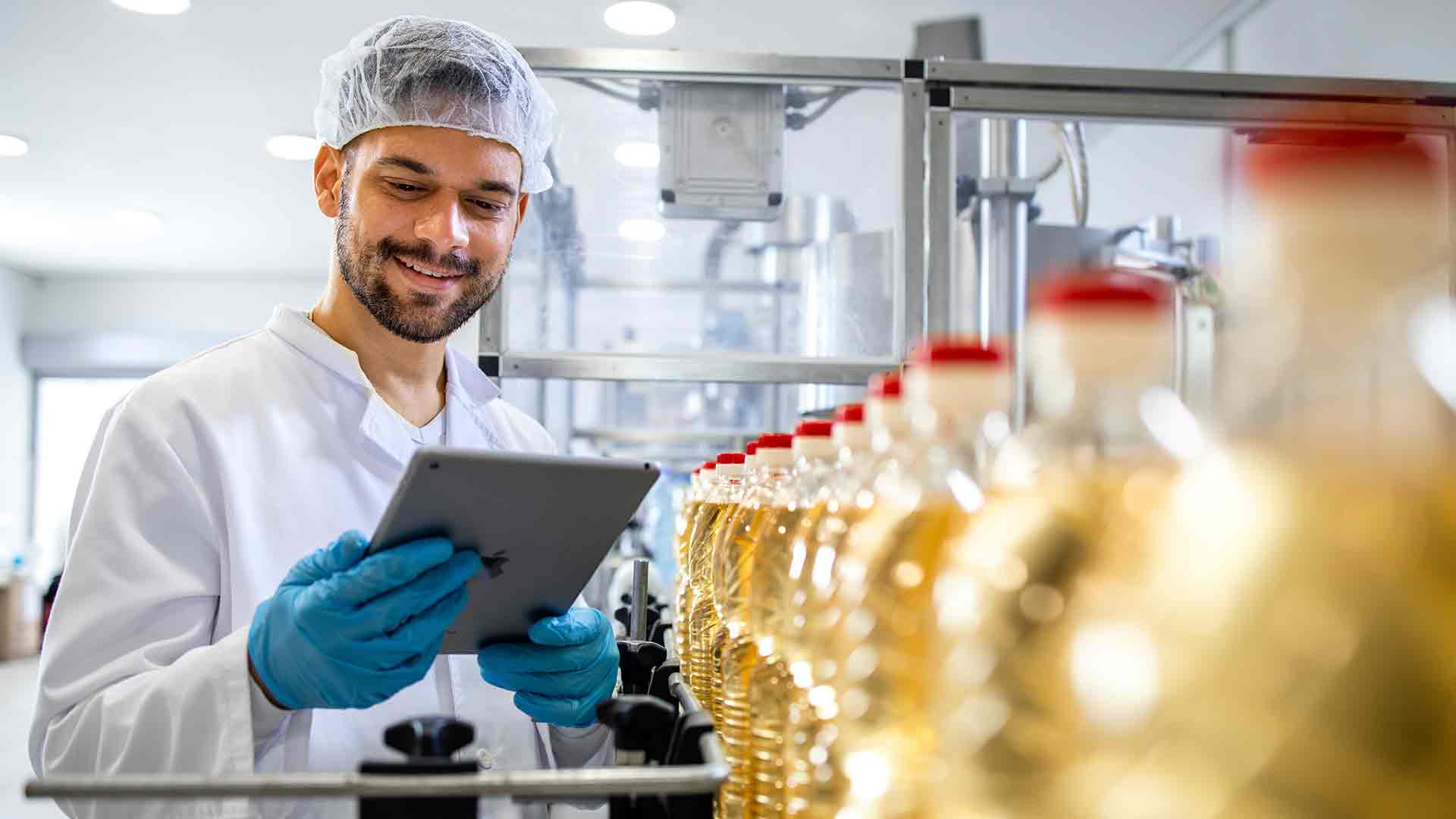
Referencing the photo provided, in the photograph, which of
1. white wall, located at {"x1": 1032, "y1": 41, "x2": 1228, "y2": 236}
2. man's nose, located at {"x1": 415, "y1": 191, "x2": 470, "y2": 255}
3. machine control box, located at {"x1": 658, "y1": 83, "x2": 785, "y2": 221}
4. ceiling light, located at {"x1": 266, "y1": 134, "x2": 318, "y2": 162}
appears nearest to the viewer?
man's nose, located at {"x1": 415, "y1": 191, "x2": 470, "y2": 255}

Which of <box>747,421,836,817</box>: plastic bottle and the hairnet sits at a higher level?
the hairnet

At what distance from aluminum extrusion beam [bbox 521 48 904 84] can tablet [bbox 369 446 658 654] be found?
94 centimetres

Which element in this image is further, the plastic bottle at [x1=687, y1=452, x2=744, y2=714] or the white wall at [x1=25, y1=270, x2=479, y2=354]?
the white wall at [x1=25, y1=270, x2=479, y2=354]

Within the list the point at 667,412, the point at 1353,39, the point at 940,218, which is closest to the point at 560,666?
the point at 940,218

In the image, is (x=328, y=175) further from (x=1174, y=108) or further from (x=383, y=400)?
(x=1174, y=108)

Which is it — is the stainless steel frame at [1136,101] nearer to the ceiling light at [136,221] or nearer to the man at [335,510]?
the man at [335,510]

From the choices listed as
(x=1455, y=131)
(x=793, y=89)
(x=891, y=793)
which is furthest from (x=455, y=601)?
(x=1455, y=131)

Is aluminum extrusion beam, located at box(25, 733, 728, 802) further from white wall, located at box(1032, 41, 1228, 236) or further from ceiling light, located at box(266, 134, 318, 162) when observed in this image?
ceiling light, located at box(266, 134, 318, 162)

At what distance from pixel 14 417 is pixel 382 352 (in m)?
8.31

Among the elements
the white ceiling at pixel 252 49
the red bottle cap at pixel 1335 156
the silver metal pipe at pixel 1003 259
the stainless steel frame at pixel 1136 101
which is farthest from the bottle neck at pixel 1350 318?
the white ceiling at pixel 252 49

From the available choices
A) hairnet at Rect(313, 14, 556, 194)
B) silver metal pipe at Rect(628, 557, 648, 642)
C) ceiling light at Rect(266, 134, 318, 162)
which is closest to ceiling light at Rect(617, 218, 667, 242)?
hairnet at Rect(313, 14, 556, 194)

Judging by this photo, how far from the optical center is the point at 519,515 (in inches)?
29.1

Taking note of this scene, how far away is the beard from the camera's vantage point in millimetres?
1278

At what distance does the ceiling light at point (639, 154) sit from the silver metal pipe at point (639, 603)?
0.83m
